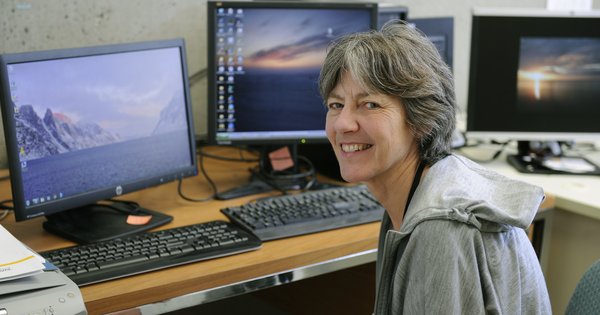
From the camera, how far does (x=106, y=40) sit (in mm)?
2064

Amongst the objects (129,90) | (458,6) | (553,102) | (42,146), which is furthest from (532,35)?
(42,146)

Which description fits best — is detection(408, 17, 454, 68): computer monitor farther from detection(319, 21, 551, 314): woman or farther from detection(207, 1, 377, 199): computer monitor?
detection(319, 21, 551, 314): woman

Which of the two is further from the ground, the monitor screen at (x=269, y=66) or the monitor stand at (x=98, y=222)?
the monitor screen at (x=269, y=66)

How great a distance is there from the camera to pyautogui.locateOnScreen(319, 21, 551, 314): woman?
3.58ft

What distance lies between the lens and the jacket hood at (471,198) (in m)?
1.10

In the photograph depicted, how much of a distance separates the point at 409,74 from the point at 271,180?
0.85 metres

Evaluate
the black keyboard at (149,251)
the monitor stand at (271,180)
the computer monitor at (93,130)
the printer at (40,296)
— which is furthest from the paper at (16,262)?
the monitor stand at (271,180)

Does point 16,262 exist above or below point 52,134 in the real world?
below

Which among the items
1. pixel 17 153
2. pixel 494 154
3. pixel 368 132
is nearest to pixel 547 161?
pixel 494 154

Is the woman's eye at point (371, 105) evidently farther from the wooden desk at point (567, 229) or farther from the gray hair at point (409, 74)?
the wooden desk at point (567, 229)

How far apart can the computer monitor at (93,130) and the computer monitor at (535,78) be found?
913 mm

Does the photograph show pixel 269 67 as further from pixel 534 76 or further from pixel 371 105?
pixel 534 76

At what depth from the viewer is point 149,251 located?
1.45m

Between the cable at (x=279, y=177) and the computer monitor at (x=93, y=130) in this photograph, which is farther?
the cable at (x=279, y=177)
